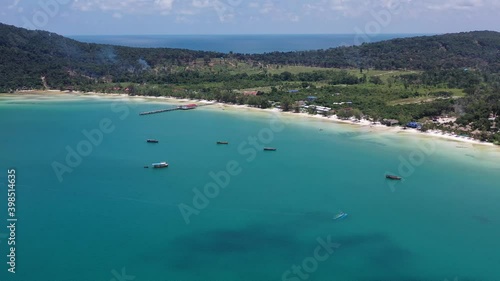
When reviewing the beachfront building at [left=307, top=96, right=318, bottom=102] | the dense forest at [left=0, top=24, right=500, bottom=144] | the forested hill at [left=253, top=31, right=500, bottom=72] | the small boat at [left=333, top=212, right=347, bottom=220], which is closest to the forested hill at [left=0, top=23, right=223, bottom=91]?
the dense forest at [left=0, top=24, right=500, bottom=144]

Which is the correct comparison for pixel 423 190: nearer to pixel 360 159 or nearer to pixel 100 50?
pixel 360 159

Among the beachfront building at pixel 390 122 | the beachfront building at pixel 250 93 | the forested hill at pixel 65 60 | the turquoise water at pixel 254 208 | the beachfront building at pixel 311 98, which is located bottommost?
the turquoise water at pixel 254 208

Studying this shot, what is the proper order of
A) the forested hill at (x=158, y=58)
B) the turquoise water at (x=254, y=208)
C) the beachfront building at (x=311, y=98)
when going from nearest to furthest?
the turquoise water at (x=254, y=208) < the beachfront building at (x=311, y=98) < the forested hill at (x=158, y=58)

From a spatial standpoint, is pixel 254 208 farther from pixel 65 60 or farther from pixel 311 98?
pixel 65 60

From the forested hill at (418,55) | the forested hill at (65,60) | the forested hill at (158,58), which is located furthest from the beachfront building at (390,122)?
the forested hill at (65,60)

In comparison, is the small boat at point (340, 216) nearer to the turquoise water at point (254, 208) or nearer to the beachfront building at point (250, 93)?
the turquoise water at point (254, 208)

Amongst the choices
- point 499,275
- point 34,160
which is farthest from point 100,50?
point 499,275

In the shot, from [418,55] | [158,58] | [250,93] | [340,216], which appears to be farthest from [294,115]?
[418,55]
